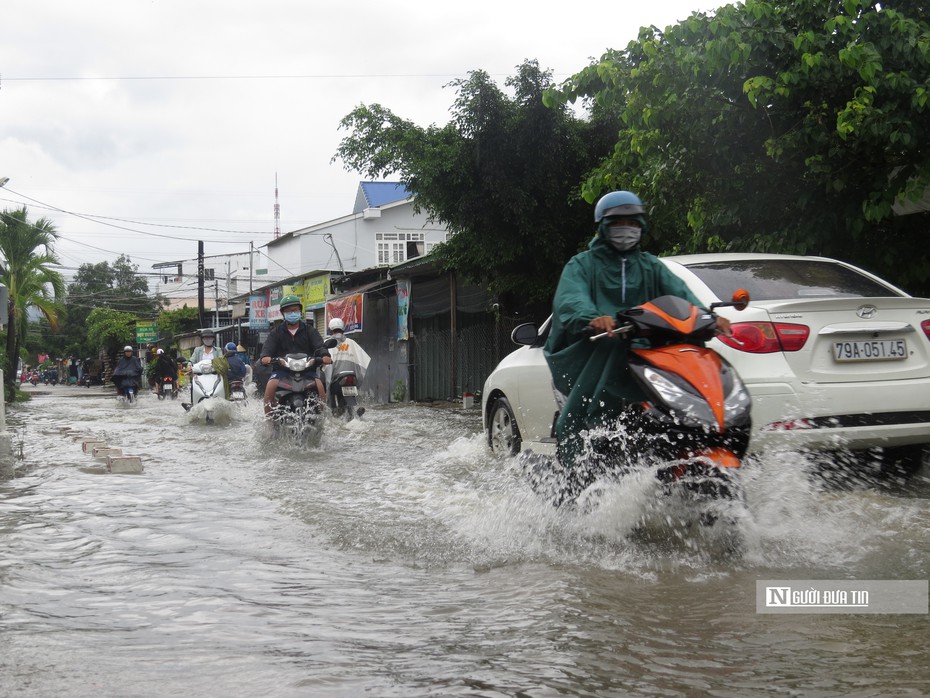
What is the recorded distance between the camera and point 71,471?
8211mm

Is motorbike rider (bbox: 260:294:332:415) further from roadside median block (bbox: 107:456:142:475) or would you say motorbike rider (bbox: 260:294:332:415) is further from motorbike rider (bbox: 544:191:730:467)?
motorbike rider (bbox: 544:191:730:467)

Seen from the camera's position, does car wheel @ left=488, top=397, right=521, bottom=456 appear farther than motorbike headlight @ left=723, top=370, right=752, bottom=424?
Yes

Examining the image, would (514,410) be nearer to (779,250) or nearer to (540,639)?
(779,250)

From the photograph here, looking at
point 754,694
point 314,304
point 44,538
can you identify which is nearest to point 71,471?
point 44,538

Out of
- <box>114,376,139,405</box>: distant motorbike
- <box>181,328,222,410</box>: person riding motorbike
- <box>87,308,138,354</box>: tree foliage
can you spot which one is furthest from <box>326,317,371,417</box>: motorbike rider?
<box>87,308,138,354</box>: tree foliage

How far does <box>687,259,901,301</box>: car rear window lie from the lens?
5.91 metres

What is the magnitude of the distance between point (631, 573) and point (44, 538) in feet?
9.93

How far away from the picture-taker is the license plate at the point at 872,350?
210 inches

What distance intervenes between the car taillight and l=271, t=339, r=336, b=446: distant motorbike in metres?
5.62

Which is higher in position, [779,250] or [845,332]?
[779,250]

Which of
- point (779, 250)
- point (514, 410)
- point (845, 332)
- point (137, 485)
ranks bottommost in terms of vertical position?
Answer: point (137, 485)

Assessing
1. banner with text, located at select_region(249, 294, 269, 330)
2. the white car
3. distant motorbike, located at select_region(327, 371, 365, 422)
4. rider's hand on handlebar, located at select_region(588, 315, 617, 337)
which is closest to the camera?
rider's hand on handlebar, located at select_region(588, 315, 617, 337)

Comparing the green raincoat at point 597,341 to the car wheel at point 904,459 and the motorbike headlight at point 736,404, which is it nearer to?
the motorbike headlight at point 736,404

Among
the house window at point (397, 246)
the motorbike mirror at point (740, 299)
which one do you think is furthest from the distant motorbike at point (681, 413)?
the house window at point (397, 246)
